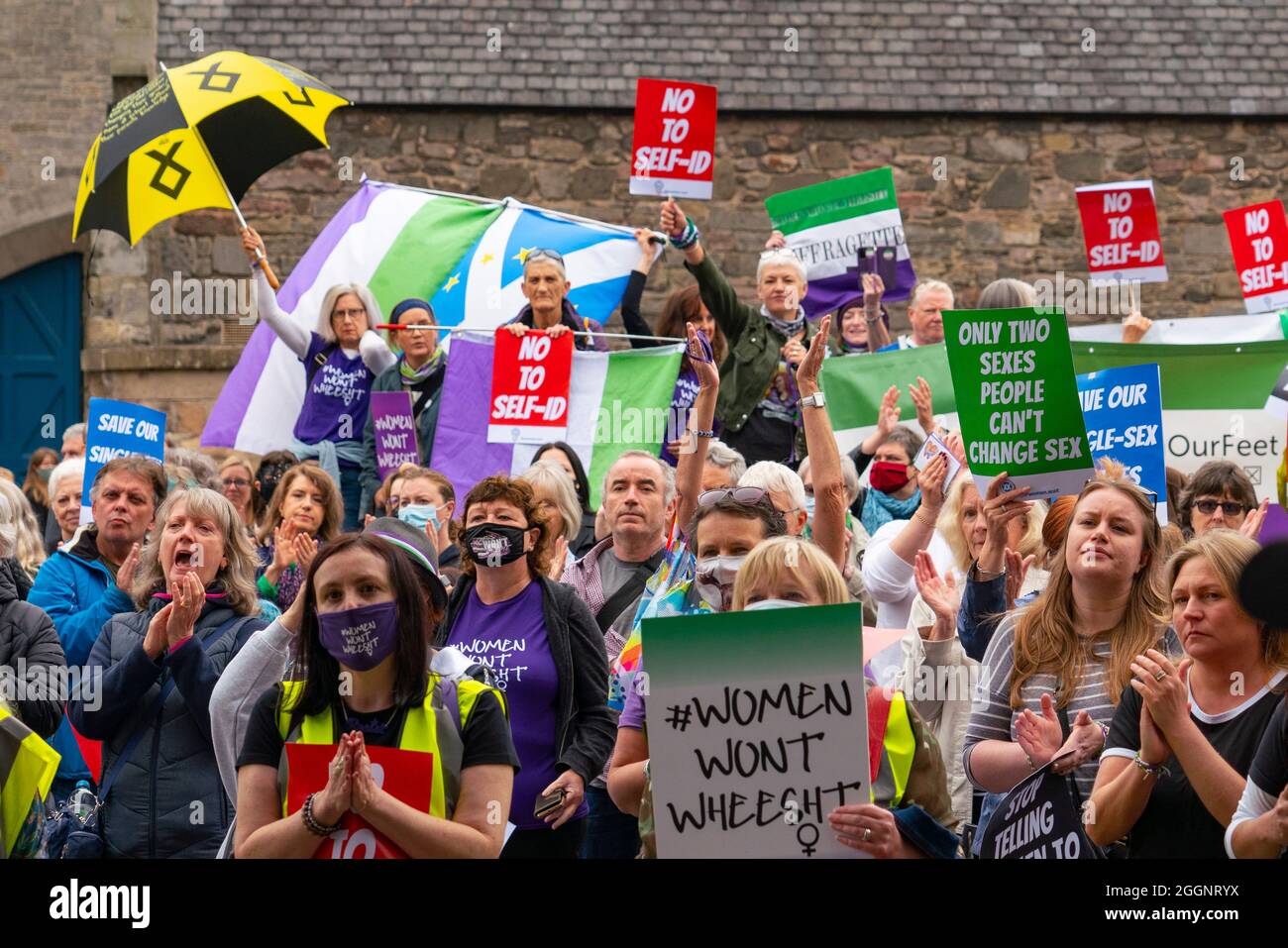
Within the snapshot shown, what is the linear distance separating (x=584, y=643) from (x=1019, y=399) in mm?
1616

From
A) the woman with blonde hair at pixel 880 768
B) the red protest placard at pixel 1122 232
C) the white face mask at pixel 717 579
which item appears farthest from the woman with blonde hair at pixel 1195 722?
the red protest placard at pixel 1122 232

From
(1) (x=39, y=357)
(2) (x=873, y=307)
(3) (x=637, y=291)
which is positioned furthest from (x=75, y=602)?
(1) (x=39, y=357)

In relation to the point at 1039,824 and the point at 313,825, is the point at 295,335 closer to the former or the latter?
the point at 313,825

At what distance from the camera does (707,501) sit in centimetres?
550

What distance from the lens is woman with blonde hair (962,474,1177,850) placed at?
5.00m

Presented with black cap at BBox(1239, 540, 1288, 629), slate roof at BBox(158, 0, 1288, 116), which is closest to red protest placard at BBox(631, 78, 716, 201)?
slate roof at BBox(158, 0, 1288, 116)

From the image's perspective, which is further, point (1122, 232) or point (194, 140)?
point (1122, 232)

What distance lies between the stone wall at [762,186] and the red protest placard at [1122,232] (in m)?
5.22

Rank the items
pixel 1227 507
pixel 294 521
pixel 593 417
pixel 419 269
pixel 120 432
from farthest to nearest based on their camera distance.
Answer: pixel 419 269
pixel 593 417
pixel 120 432
pixel 294 521
pixel 1227 507

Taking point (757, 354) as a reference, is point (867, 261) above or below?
above

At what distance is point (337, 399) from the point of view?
10039 mm

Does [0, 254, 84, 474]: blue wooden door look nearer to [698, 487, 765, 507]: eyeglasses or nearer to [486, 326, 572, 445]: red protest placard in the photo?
[486, 326, 572, 445]: red protest placard

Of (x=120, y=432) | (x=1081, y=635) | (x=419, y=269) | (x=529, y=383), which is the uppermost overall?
(x=419, y=269)
